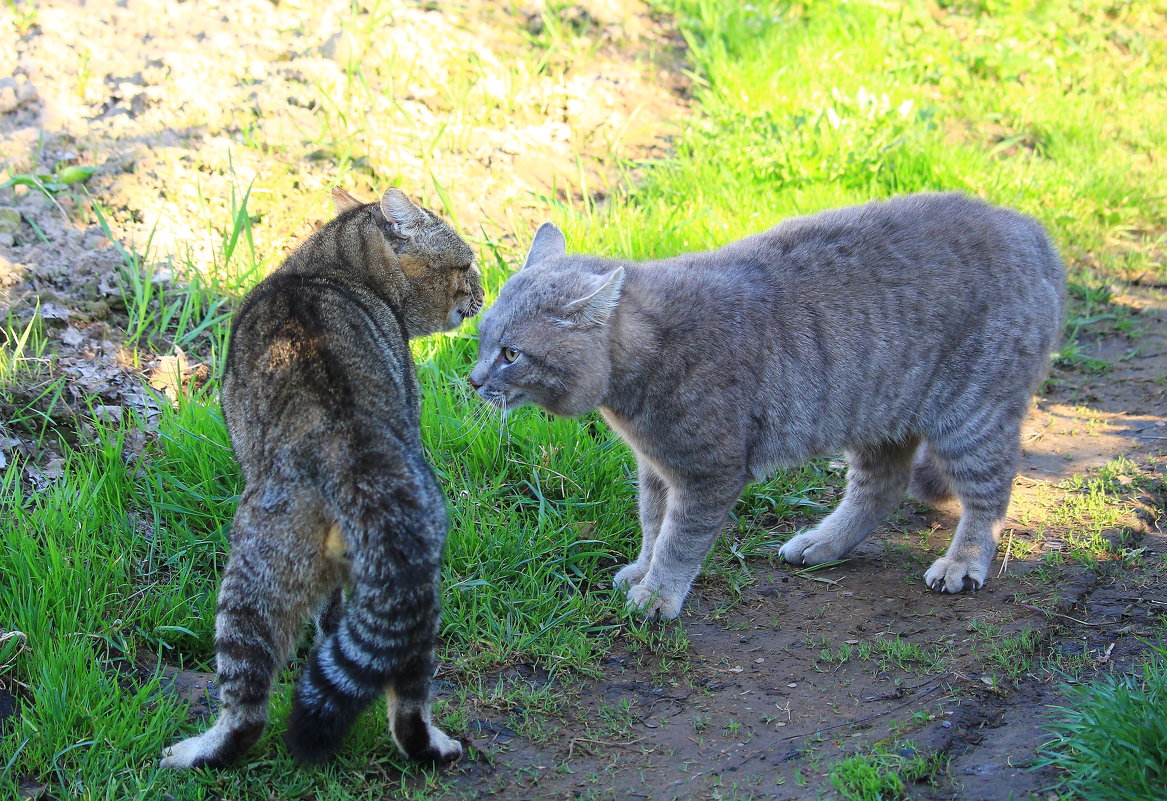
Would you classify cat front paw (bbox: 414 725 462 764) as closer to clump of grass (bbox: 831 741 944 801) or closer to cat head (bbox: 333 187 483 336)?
clump of grass (bbox: 831 741 944 801)

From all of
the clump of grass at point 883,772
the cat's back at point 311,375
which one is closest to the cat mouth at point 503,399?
the cat's back at point 311,375

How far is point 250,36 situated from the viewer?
281 inches

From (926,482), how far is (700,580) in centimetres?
128

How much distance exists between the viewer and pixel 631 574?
4.36m

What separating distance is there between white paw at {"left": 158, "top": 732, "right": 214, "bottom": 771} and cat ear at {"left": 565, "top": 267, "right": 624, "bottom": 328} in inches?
75.0

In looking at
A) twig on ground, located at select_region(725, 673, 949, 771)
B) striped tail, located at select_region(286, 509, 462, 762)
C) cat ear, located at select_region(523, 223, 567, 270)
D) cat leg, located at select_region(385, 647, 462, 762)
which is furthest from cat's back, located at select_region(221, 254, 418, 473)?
twig on ground, located at select_region(725, 673, 949, 771)

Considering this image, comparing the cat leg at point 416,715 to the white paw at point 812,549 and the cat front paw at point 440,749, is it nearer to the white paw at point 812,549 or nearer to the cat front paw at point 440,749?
the cat front paw at point 440,749

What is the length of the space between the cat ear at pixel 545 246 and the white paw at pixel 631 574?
1350 mm

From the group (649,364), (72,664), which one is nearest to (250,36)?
(649,364)

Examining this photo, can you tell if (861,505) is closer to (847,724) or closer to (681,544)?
(681,544)

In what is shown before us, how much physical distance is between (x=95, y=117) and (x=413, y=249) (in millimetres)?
3366

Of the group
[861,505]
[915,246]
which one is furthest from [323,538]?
[915,246]

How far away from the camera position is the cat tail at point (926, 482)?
4.80m

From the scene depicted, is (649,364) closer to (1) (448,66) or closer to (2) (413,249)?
(2) (413,249)
